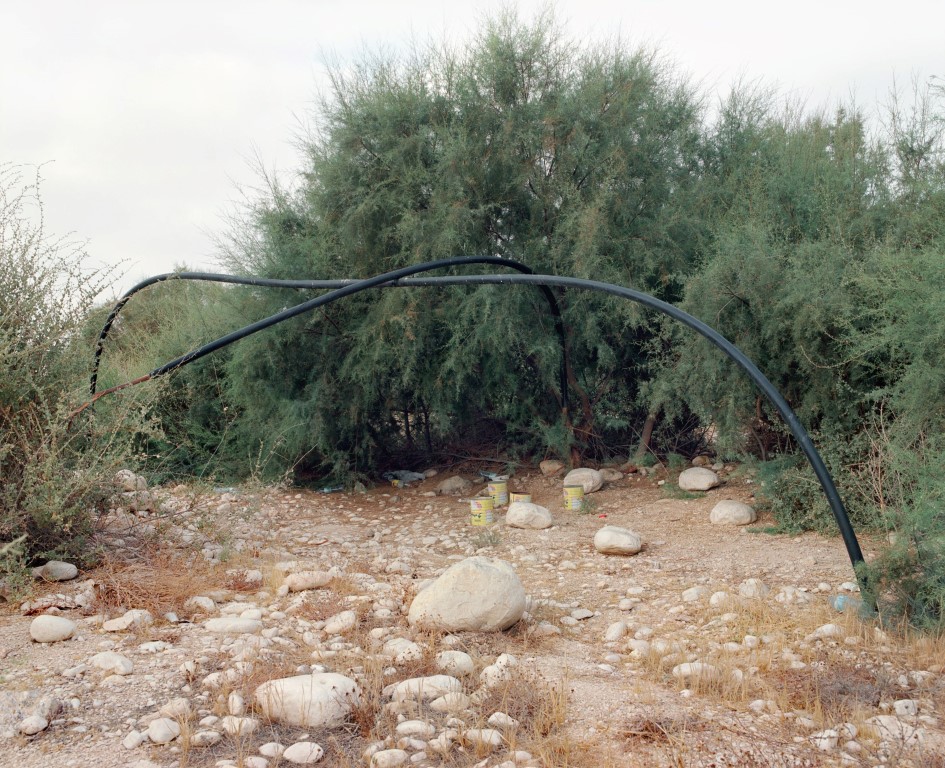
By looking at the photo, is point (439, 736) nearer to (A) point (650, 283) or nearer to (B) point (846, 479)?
(B) point (846, 479)

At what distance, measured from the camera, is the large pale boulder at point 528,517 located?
7613 millimetres

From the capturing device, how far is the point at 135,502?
6215 mm

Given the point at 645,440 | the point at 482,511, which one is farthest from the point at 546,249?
the point at 482,511

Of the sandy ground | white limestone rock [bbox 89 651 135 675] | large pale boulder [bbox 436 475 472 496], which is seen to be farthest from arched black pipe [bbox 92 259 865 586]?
large pale boulder [bbox 436 475 472 496]

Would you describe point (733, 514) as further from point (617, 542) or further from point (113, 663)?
point (113, 663)

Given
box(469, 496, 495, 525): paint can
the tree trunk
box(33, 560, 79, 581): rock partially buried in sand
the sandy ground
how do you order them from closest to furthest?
the sandy ground < box(33, 560, 79, 581): rock partially buried in sand < box(469, 496, 495, 525): paint can < the tree trunk

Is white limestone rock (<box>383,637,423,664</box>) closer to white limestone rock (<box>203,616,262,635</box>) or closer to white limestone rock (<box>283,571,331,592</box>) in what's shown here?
white limestone rock (<box>203,616,262,635</box>)

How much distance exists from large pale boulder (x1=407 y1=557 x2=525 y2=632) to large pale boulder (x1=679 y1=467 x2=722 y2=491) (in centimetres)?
407

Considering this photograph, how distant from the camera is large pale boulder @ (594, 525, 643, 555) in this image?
6547 millimetres

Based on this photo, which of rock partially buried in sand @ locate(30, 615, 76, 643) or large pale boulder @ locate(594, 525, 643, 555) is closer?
rock partially buried in sand @ locate(30, 615, 76, 643)

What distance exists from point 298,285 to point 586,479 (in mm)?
3824

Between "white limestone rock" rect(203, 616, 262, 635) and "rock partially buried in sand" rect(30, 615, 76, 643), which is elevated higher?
"rock partially buried in sand" rect(30, 615, 76, 643)

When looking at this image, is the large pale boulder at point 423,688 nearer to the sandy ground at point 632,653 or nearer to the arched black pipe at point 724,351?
the sandy ground at point 632,653

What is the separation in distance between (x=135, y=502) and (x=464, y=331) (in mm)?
3975
